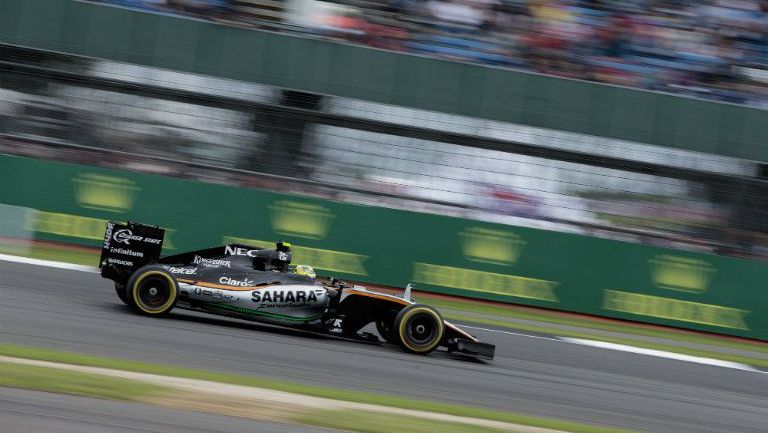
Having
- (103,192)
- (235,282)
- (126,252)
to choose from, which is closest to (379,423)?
(235,282)

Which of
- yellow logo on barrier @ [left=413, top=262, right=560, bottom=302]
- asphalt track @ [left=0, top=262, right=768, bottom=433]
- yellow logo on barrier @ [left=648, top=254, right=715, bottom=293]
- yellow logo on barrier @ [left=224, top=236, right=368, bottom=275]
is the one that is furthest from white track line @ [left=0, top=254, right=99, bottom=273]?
yellow logo on barrier @ [left=648, top=254, right=715, bottom=293]

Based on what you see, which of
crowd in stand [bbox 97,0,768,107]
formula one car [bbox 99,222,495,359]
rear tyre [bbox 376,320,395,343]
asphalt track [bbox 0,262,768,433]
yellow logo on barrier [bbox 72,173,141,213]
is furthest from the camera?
crowd in stand [bbox 97,0,768,107]

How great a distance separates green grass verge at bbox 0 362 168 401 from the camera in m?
6.36

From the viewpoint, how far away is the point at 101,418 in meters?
5.88

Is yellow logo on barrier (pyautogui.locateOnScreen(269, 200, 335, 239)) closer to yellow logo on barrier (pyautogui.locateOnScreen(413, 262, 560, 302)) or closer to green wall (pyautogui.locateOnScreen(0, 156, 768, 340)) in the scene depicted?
green wall (pyautogui.locateOnScreen(0, 156, 768, 340))

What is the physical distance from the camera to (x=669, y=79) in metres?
17.1

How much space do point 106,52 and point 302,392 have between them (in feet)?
36.6

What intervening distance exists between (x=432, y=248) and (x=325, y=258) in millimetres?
1760

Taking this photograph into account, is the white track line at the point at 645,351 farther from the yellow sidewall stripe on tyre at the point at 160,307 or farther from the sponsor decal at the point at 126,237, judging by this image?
the sponsor decal at the point at 126,237

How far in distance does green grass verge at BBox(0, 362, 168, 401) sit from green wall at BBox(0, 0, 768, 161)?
34.7ft

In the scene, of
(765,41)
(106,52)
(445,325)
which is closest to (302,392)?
(445,325)

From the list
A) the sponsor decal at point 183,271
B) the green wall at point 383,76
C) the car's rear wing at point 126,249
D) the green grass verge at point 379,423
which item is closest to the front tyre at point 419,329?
the sponsor decal at point 183,271

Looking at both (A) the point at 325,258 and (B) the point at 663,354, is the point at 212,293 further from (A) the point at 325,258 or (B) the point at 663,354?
(B) the point at 663,354

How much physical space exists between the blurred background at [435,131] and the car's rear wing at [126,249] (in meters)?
6.62
